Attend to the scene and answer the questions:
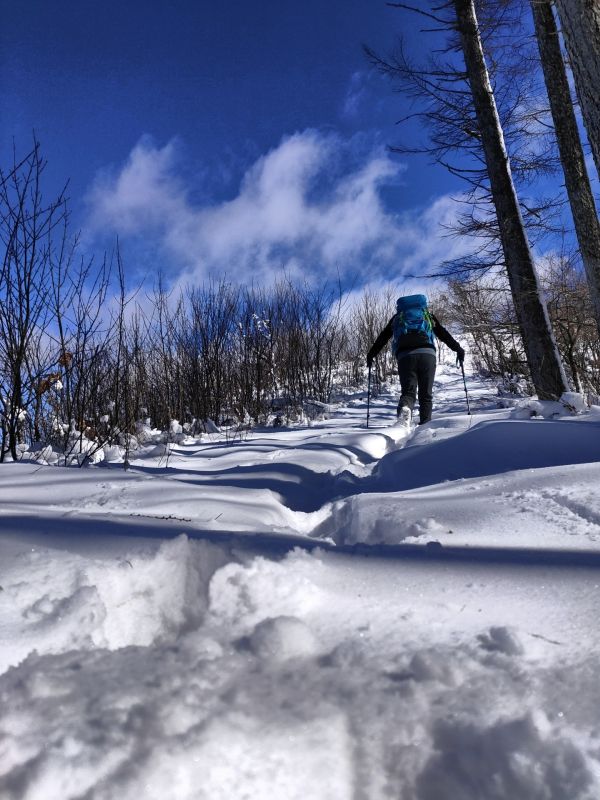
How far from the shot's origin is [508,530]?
112 centimetres

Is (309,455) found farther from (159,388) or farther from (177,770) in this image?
(159,388)

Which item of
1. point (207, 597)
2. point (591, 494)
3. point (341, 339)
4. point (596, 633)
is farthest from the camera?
point (341, 339)

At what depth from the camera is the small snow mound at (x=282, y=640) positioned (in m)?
0.63

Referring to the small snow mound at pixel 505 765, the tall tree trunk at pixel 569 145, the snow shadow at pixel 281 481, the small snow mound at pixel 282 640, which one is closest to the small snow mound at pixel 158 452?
the snow shadow at pixel 281 481

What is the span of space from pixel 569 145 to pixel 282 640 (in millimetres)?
5412

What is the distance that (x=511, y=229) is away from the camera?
177 inches

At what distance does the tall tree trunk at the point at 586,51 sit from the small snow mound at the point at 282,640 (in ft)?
10.8

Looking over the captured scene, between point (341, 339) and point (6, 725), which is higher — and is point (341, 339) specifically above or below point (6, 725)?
above

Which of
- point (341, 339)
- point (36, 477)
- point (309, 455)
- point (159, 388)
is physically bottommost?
point (309, 455)

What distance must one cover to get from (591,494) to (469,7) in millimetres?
5612

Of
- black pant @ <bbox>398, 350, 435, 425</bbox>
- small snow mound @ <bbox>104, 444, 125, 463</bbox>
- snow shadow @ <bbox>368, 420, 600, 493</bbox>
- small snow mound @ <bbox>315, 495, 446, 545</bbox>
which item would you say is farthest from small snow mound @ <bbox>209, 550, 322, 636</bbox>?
black pant @ <bbox>398, 350, 435, 425</bbox>

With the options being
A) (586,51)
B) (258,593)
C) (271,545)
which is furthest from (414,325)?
(258,593)

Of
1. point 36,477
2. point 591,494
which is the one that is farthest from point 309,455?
point 591,494

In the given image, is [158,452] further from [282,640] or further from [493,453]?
[282,640]
